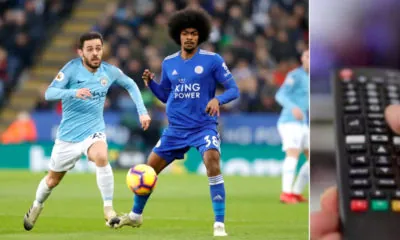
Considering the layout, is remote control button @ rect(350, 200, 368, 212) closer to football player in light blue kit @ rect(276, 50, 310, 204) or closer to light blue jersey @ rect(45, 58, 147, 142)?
light blue jersey @ rect(45, 58, 147, 142)

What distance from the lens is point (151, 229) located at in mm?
7422

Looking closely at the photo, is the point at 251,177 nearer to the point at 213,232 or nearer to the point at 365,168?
the point at 213,232

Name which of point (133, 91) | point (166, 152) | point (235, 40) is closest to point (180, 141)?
point (166, 152)

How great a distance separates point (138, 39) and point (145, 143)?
311cm

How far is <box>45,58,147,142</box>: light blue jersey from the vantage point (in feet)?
26.2

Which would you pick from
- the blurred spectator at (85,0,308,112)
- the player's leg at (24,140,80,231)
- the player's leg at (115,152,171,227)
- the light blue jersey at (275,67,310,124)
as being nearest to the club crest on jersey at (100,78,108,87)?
the player's leg at (24,140,80,231)

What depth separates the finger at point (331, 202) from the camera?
1.49m

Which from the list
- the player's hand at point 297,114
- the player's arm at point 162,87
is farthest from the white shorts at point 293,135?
the player's arm at point 162,87

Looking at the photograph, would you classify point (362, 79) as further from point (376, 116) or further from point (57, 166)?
point (57, 166)

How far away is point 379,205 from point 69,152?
21.8ft

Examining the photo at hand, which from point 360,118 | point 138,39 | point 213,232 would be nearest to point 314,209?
point 360,118

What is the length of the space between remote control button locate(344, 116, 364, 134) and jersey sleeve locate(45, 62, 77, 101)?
589cm

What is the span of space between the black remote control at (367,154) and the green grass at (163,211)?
4.78 meters

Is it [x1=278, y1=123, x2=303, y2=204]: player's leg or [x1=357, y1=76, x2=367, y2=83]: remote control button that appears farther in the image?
[x1=278, y1=123, x2=303, y2=204]: player's leg
